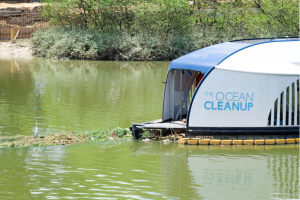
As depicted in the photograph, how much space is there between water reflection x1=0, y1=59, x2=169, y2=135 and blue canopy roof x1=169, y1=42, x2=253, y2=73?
10.3ft

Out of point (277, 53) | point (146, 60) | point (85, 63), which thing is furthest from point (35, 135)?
point (146, 60)

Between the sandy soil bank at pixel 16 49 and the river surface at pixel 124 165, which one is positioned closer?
the river surface at pixel 124 165

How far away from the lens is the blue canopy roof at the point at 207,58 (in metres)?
11.5

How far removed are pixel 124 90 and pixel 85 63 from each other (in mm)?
14769

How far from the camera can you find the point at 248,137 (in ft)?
38.7

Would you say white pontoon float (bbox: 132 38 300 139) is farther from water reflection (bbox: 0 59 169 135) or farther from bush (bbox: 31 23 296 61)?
bush (bbox: 31 23 296 61)

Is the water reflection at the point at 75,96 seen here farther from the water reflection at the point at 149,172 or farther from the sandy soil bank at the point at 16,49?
the sandy soil bank at the point at 16,49

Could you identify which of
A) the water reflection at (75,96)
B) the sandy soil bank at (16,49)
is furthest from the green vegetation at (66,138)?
the sandy soil bank at (16,49)

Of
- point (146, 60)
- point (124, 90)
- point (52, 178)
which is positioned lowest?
point (52, 178)

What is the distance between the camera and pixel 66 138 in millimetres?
11805

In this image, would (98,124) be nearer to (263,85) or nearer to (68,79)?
(263,85)

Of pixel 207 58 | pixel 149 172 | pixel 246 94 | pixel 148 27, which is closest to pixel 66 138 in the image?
pixel 149 172

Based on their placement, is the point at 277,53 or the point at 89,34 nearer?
the point at 277,53

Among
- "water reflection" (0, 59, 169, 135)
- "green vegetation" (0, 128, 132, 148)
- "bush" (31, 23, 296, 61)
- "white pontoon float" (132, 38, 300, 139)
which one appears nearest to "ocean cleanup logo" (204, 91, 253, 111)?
"white pontoon float" (132, 38, 300, 139)
